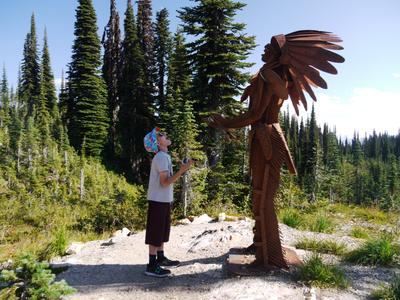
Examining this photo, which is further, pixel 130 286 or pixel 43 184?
pixel 43 184

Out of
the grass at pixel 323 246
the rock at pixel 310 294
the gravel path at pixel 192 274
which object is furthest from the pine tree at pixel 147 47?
the rock at pixel 310 294

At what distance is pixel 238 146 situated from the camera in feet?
52.4

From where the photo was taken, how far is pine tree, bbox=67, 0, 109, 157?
86.6ft

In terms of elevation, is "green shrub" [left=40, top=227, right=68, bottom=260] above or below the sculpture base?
below

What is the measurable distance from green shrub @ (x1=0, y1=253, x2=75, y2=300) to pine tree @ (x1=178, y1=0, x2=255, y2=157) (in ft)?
37.8

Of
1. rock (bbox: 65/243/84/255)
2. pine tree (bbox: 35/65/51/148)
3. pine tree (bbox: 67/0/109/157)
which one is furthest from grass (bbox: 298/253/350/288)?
pine tree (bbox: 67/0/109/157)

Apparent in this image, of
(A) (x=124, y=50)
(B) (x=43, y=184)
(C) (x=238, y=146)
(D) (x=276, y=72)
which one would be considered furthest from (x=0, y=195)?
(A) (x=124, y=50)

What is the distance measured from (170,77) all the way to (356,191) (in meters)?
49.5

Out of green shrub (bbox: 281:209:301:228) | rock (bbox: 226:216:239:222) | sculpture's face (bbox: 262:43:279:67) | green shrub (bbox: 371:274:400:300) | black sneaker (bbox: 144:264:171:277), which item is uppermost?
sculpture's face (bbox: 262:43:279:67)

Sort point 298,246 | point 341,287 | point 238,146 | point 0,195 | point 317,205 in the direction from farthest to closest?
point 238,146 < point 0,195 < point 317,205 < point 298,246 < point 341,287

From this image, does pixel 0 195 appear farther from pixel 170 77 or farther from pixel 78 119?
pixel 170 77

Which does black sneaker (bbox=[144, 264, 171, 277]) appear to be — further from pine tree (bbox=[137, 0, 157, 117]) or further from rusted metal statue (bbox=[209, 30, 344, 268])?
pine tree (bbox=[137, 0, 157, 117])

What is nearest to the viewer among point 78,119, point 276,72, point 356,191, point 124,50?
point 276,72

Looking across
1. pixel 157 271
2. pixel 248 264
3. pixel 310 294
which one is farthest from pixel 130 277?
pixel 310 294
